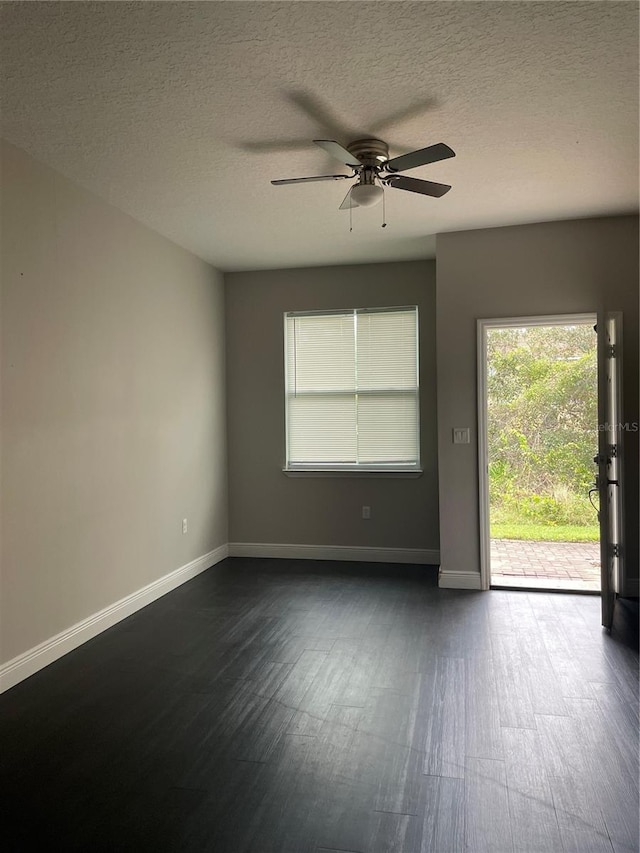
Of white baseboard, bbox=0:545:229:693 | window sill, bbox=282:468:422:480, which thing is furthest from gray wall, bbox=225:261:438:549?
white baseboard, bbox=0:545:229:693

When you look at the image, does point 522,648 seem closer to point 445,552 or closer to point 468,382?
point 445,552

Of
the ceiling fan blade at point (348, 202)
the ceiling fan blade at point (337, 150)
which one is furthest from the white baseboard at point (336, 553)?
the ceiling fan blade at point (337, 150)

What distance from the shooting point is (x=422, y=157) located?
2.89 metres

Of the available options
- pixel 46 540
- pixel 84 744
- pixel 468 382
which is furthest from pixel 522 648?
pixel 46 540

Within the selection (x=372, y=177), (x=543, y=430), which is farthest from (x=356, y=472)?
(x=543, y=430)

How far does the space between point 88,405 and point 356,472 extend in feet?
8.78

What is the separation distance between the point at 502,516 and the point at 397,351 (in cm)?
336

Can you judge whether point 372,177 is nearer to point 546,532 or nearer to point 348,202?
point 348,202

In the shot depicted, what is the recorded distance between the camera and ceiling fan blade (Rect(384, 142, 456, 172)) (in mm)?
2793

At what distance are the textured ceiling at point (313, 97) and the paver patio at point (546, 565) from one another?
282 cm

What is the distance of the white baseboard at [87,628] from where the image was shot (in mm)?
3201

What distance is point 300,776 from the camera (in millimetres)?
2307

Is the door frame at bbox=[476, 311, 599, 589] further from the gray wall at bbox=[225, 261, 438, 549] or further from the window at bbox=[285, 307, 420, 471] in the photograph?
the window at bbox=[285, 307, 420, 471]

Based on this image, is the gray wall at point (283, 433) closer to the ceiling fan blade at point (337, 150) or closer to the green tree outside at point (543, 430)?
the green tree outside at point (543, 430)
